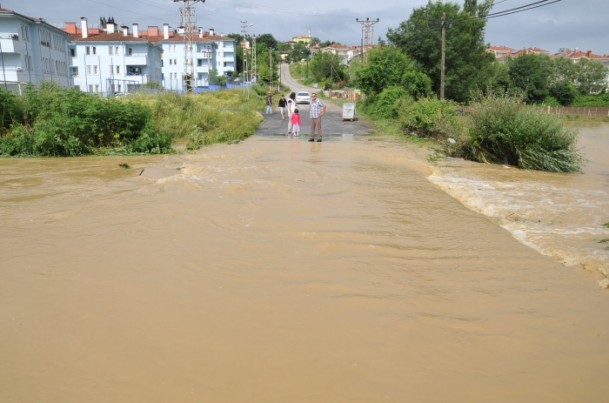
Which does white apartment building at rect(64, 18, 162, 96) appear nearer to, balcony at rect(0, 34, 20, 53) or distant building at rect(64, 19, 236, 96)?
distant building at rect(64, 19, 236, 96)

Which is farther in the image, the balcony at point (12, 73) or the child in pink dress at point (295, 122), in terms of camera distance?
the balcony at point (12, 73)

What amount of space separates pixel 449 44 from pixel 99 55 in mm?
43351

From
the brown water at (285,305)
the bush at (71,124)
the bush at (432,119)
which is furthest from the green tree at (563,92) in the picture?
the brown water at (285,305)

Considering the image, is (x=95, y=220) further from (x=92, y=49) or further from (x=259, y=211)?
(x=92, y=49)

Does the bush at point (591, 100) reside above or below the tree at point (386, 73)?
below

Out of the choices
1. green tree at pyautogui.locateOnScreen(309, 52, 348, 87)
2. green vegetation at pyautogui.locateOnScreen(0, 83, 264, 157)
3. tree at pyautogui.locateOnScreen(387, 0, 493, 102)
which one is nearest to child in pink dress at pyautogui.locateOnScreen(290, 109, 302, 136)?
green vegetation at pyautogui.locateOnScreen(0, 83, 264, 157)

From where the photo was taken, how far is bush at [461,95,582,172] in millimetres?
15250

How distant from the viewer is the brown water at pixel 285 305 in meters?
3.95

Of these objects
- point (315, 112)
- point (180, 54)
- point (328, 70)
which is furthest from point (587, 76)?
point (315, 112)

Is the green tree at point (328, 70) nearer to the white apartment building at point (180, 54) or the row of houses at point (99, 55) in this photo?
the row of houses at point (99, 55)

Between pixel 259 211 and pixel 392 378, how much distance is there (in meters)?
5.52

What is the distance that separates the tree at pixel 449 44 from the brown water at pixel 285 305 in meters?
41.2

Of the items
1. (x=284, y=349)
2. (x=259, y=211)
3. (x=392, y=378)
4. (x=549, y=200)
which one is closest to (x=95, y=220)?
(x=259, y=211)

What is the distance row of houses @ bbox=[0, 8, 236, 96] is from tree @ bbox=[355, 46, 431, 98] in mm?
14758
